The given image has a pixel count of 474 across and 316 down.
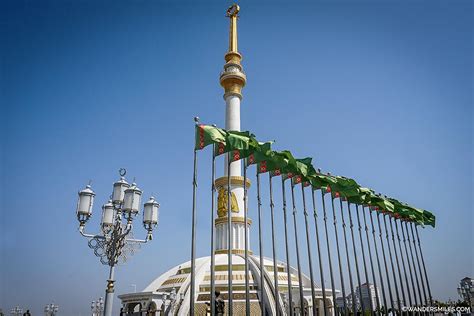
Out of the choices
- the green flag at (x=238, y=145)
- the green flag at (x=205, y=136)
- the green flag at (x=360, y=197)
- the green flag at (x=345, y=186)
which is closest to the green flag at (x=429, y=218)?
the green flag at (x=360, y=197)

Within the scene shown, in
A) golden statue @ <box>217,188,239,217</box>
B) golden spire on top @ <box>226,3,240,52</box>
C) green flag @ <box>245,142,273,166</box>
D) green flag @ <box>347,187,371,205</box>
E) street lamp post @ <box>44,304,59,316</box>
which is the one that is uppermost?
golden spire on top @ <box>226,3,240,52</box>

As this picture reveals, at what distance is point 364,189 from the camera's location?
30.2m

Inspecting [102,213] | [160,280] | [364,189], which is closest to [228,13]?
[364,189]

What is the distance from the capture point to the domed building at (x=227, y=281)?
A: 3178 centimetres

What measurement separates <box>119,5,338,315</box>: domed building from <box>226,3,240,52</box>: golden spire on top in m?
3.65

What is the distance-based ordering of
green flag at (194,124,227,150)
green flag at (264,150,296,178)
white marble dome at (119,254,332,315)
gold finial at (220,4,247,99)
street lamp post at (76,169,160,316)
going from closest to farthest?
1. street lamp post at (76,169,160,316)
2. green flag at (194,124,227,150)
3. green flag at (264,150,296,178)
4. white marble dome at (119,254,332,315)
5. gold finial at (220,4,247,99)

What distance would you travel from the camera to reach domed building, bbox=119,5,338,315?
104ft

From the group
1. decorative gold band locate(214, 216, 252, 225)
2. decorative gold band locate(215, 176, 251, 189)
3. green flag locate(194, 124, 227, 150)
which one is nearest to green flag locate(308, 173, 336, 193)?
green flag locate(194, 124, 227, 150)

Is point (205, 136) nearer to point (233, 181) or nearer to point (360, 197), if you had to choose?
point (360, 197)

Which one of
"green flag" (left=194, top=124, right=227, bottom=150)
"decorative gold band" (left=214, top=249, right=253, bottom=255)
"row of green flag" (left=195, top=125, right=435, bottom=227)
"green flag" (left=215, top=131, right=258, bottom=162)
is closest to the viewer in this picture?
"green flag" (left=194, top=124, right=227, bottom=150)

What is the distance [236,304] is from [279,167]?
14816 millimetres

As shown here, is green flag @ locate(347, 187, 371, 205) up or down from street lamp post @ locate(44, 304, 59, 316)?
up

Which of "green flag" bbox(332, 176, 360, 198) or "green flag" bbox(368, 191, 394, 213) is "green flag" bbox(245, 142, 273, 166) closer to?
"green flag" bbox(332, 176, 360, 198)

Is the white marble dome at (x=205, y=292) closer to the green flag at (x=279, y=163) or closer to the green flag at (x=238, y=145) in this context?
the green flag at (x=279, y=163)
